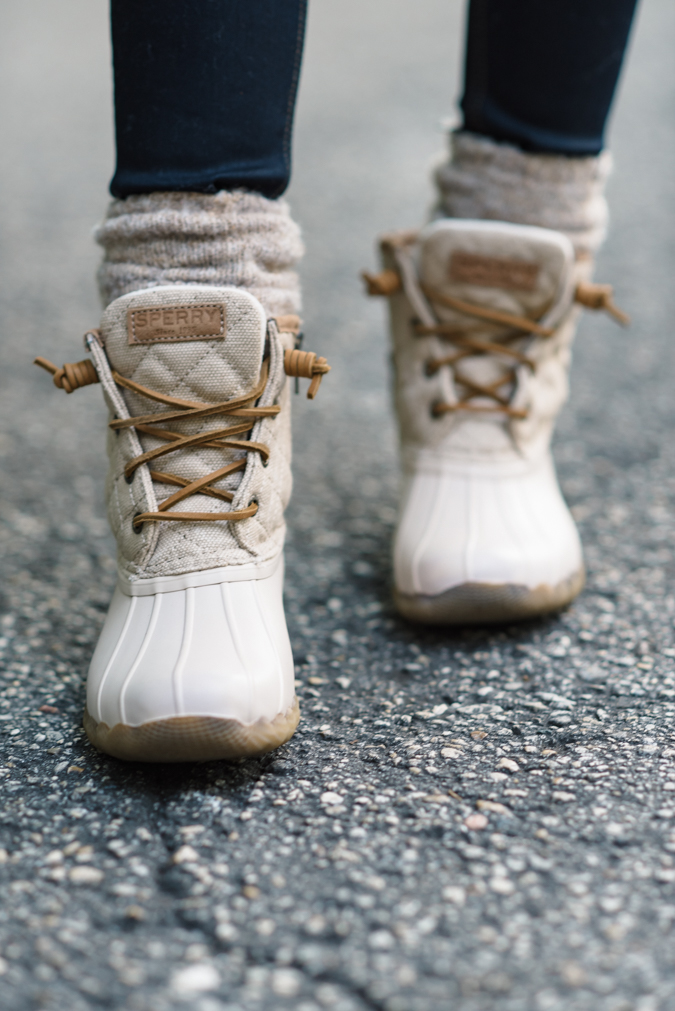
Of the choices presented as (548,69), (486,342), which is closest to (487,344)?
(486,342)

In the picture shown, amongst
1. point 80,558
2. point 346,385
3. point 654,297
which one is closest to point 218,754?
point 80,558

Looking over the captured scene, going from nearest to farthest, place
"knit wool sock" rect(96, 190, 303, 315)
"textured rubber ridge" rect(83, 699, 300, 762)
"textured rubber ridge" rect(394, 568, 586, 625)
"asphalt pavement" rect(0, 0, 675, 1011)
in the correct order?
"asphalt pavement" rect(0, 0, 675, 1011)
"textured rubber ridge" rect(83, 699, 300, 762)
"knit wool sock" rect(96, 190, 303, 315)
"textured rubber ridge" rect(394, 568, 586, 625)

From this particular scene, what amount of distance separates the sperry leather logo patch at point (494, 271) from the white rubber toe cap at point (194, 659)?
1.50 feet

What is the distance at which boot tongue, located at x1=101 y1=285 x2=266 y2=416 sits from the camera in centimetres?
71

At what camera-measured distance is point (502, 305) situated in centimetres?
96

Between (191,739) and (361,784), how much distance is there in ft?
0.48

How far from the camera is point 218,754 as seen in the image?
0.63 meters

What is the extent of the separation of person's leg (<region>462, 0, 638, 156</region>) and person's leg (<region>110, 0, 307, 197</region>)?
295 millimetres

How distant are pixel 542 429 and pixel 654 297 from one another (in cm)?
133

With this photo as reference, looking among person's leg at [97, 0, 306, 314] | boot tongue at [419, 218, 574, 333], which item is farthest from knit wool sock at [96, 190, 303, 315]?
boot tongue at [419, 218, 574, 333]

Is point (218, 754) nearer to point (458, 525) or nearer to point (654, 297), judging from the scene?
point (458, 525)

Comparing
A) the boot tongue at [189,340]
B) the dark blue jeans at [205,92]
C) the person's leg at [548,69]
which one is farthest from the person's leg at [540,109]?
the boot tongue at [189,340]

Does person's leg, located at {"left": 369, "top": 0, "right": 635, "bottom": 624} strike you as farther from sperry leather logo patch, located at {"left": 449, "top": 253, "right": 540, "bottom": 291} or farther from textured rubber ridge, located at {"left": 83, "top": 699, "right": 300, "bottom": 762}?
textured rubber ridge, located at {"left": 83, "top": 699, "right": 300, "bottom": 762}

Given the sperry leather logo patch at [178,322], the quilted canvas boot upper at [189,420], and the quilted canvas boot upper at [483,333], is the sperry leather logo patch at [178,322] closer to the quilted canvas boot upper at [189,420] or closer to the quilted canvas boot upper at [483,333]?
the quilted canvas boot upper at [189,420]
